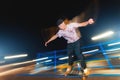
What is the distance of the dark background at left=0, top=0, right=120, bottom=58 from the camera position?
58.1ft

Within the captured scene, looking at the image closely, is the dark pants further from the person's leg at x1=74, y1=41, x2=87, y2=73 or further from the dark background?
the dark background

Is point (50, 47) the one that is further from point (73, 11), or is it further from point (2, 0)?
point (2, 0)

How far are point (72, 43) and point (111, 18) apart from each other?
1760cm

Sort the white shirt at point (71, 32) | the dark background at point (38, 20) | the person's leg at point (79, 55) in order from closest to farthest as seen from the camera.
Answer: the person's leg at point (79, 55), the white shirt at point (71, 32), the dark background at point (38, 20)

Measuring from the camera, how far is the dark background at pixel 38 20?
17703mm

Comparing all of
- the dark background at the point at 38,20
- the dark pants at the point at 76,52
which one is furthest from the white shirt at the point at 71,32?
the dark background at the point at 38,20

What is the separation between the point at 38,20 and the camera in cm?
2112

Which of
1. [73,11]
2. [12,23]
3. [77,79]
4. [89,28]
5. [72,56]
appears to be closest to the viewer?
[77,79]

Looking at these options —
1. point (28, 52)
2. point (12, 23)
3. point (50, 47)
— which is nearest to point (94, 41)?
point (50, 47)

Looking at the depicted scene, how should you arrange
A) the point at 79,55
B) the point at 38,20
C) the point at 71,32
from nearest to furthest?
the point at 79,55 < the point at 71,32 < the point at 38,20

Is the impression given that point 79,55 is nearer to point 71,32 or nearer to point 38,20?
point 71,32

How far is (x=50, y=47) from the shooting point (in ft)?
62.6

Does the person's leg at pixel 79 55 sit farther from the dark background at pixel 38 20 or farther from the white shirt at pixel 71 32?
the dark background at pixel 38 20

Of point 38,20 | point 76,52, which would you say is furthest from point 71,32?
point 38,20
